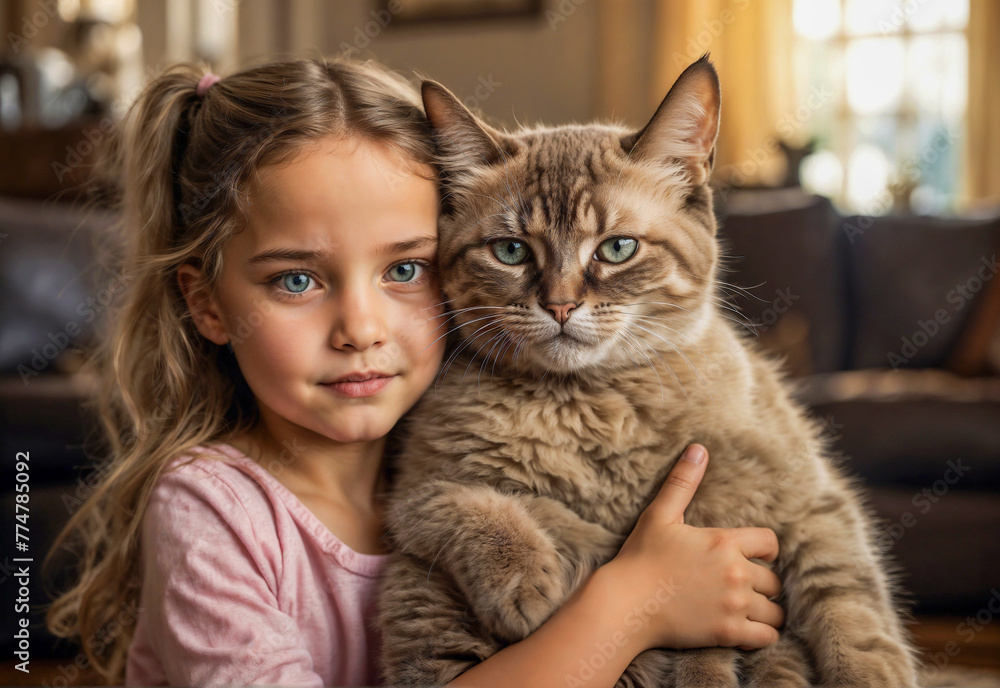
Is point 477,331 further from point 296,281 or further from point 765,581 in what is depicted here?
point 765,581

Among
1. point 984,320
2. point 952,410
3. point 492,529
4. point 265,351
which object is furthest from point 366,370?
point 984,320

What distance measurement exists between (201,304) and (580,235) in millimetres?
575

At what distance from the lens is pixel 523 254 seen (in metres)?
1.11

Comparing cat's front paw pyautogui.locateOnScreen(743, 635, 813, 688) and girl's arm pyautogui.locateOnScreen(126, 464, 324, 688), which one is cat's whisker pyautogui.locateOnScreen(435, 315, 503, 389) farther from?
cat's front paw pyautogui.locateOnScreen(743, 635, 813, 688)

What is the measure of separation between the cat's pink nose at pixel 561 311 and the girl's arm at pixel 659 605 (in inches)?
9.5

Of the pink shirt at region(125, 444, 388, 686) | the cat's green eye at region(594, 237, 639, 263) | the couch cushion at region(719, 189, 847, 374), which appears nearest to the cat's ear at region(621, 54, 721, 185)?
the cat's green eye at region(594, 237, 639, 263)

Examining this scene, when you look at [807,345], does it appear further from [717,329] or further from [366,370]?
[366,370]

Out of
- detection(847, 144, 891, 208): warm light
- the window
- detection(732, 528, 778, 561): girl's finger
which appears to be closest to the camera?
detection(732, 528, 778, 561): girl's finger

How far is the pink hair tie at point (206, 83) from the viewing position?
1.20 meters

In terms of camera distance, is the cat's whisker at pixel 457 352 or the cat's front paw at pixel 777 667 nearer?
the cat's front paw at pixel 777 667

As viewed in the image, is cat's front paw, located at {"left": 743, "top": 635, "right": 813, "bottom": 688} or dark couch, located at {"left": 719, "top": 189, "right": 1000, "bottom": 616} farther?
dark couch, located at {"left": 719, "top": 189, "right": 1000, "bottom": 616}

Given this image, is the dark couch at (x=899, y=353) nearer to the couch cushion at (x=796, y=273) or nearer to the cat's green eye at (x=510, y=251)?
the couch cushion at (x=796, y=273)

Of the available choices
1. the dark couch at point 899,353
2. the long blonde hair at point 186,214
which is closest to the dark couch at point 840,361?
the dark couch at point 899,353

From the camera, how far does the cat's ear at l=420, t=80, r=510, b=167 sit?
1.08 meters
